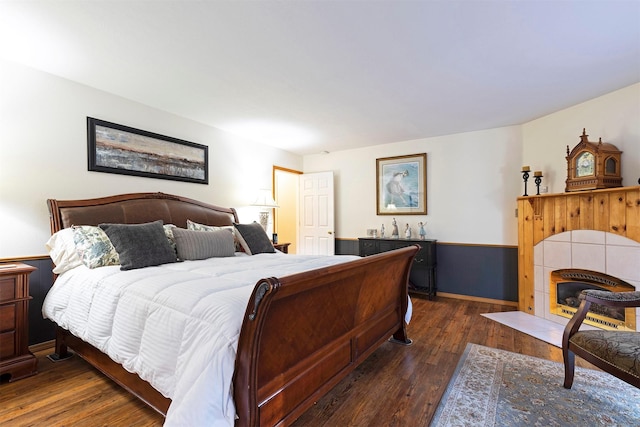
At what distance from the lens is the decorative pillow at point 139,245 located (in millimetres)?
2277

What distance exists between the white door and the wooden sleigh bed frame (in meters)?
2.70

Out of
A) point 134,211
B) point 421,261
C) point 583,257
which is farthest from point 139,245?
point 583,257

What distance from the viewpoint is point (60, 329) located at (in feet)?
7.73

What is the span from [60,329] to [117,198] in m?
1.25

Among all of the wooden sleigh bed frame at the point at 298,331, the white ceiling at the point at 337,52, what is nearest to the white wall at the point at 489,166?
the white ceiling at the point at 337,52

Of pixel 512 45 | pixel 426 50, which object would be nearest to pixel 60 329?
pixel 426 50

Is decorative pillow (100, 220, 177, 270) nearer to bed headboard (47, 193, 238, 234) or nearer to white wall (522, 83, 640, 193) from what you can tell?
bed headboard (47, 193, 238, 234)

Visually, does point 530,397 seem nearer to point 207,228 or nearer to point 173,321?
point 173,321

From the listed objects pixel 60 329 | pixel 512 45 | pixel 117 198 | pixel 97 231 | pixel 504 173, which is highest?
pixel 512 45

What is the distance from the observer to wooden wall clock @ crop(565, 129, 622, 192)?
2822mm

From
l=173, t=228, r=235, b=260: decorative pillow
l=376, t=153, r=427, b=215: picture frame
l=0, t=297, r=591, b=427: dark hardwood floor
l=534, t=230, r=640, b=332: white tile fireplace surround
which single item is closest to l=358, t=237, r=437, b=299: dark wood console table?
l=376, t=153, r=427, b=215: picture frame

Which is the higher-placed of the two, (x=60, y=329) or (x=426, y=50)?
(x=426, y=50)

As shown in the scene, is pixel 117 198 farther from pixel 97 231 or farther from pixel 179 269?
pixel 179 269

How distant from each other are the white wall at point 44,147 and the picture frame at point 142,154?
65mm
